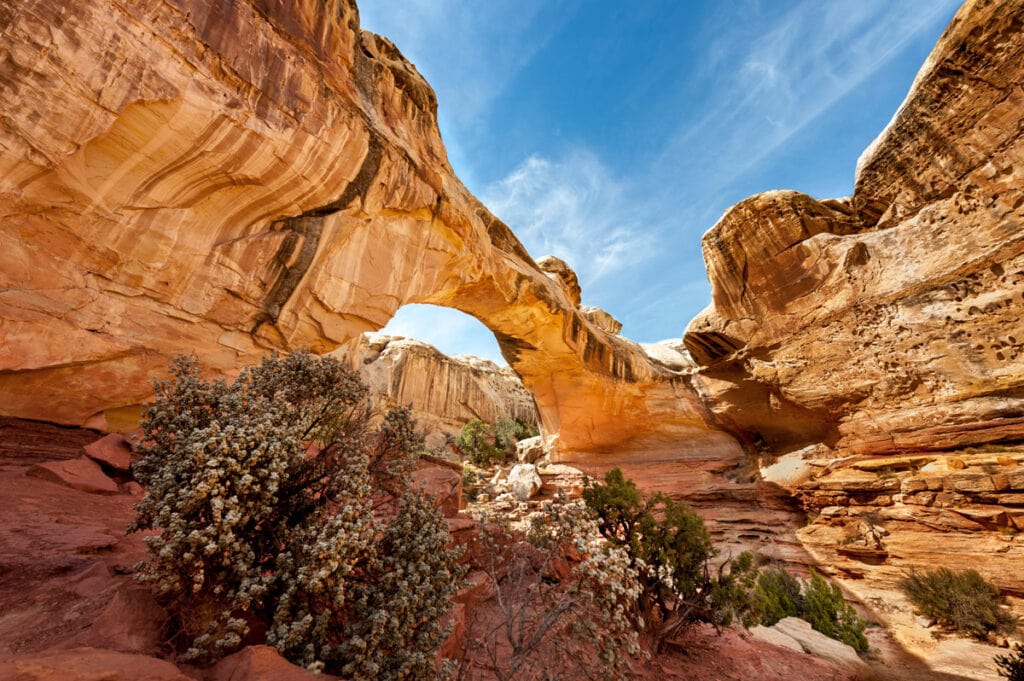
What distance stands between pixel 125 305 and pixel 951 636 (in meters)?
17.0

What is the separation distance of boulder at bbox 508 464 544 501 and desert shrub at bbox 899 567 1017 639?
38.2 feet

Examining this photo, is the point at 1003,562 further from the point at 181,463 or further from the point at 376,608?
the point at 181,463

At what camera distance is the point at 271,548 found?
3.18 meters

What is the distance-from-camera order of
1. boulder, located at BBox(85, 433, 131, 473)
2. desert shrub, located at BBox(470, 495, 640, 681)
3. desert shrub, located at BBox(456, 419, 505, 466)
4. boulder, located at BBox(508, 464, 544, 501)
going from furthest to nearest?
desert shrub, located at BBox(456, 419, 505, 466)
boulder, located at BBox(508, 464, 544, 501)
boulder, located at BBox(85, 433, 131, 473)
desert shrub, located at BBox(470, 495, 640, 681)

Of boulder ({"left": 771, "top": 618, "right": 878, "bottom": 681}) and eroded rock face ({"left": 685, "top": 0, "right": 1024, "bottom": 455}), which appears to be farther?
eroded rock face ({"left": 685, "top": 0, "right": 1024, "bottom": 455})

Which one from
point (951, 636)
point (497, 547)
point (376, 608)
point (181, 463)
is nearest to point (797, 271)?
point (951, 636)

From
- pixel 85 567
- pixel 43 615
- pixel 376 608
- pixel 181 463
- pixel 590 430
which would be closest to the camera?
pixel 43 615

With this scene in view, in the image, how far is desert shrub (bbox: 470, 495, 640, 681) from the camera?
355cm

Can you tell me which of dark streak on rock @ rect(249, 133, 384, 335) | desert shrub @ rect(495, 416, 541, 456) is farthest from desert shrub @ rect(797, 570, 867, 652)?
desert shrub @ rect(495, 416, 541, 456)

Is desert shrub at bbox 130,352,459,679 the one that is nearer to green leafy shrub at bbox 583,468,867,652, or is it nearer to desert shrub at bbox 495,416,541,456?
green leafy shrub at bbox 583,468,867,652

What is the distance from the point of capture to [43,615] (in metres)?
2.50

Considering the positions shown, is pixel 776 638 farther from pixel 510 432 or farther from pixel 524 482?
pixel 510 432

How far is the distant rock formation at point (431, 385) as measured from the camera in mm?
26688

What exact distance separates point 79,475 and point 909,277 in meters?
18.4
